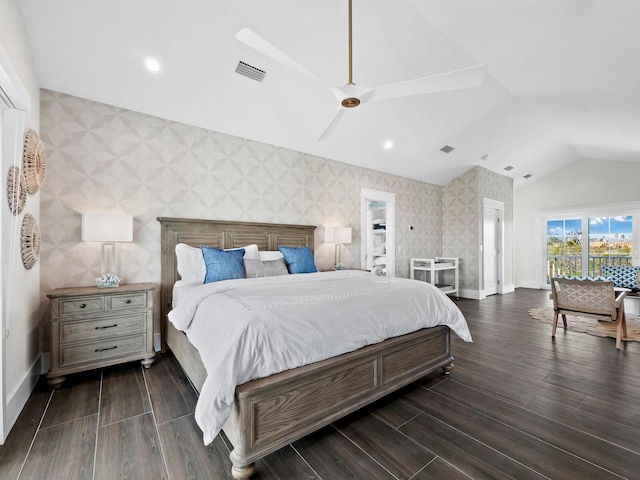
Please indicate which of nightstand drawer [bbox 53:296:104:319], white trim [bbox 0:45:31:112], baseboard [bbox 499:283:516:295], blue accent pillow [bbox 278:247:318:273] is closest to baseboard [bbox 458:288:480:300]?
baseboard [bbox 499:283:516:295]

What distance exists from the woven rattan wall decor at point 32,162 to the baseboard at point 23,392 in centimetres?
146

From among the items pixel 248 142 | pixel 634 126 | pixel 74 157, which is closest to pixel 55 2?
pixel 74 157

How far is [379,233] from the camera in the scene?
21.1ft

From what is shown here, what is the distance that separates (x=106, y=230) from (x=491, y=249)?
7275mm

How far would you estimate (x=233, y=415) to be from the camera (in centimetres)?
152

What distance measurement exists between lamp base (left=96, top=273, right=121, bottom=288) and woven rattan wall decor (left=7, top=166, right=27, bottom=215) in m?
0.91

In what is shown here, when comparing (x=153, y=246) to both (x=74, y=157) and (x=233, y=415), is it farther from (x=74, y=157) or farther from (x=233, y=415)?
(x=233, y=415)

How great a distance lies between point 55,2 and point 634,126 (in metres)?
6.92

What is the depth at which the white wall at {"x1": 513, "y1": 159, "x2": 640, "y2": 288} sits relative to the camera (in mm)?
6383

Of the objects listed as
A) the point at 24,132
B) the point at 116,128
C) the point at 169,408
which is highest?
the point at 116,128

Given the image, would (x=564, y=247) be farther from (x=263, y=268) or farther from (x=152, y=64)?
(x=152, y=64)

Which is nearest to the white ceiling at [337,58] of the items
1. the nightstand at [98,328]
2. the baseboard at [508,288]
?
the nightstand at [98,328]

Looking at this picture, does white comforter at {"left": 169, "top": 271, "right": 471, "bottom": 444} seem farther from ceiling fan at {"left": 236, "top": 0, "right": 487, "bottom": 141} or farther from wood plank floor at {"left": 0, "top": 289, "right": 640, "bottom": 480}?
ceiling fan at {"left": 236, "top": 0, "right": 487, "bottom": 141}

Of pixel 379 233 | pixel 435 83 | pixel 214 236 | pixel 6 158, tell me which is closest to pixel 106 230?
pixel 6 158
